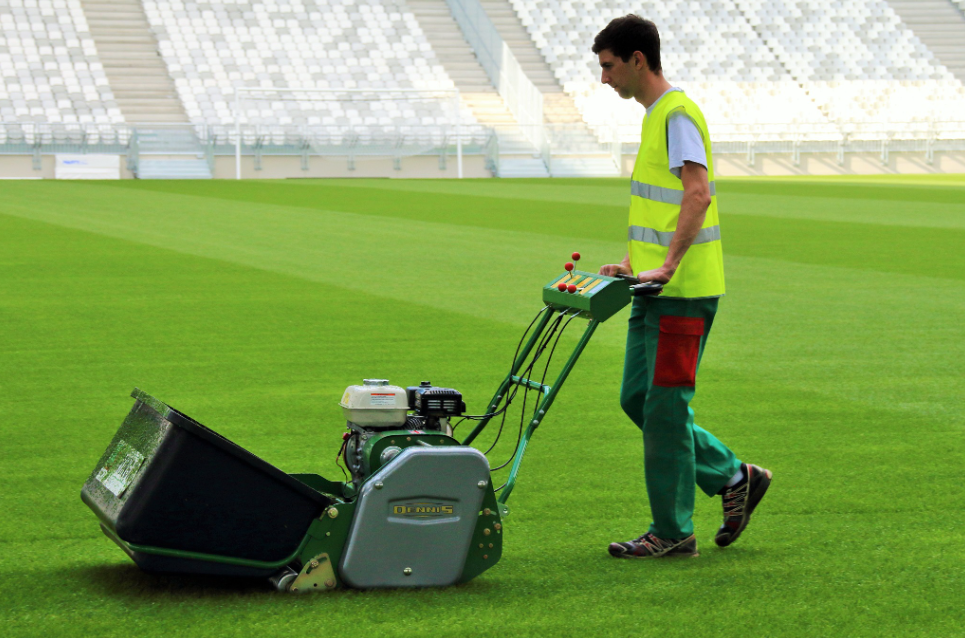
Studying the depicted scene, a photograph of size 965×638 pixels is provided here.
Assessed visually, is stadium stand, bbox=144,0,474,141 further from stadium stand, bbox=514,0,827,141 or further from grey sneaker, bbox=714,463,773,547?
grey sneaker, bbox=714,463,773,547

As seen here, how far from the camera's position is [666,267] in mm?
4090

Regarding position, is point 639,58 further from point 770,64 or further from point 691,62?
point 770,64

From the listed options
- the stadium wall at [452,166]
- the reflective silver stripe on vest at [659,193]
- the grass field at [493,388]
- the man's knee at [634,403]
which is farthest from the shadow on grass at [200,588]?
the stadium wall at [452,166]

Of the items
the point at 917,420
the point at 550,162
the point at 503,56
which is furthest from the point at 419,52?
the point at 917,420

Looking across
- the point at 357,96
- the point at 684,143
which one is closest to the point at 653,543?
the point at 684,143

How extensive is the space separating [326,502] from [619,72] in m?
1.60

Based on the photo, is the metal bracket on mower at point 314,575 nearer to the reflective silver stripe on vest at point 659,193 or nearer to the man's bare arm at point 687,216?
the man's bare arm at point 687,216

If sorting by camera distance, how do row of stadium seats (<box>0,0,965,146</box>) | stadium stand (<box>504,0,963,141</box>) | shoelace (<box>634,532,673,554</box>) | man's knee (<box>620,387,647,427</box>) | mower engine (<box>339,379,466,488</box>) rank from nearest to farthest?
mower engine (<box>339,379,466,488</box>) < shoelace (<box>634,532,673,554</box>) < man's knee (<box>620,387,647,427</box>) < row of stadium seats (<box>0,0,965,146</box>) < stadium stand (<box>504,0,963,141</box>)

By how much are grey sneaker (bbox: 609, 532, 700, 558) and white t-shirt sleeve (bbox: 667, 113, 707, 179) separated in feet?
3.93

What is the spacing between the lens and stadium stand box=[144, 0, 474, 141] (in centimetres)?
3931

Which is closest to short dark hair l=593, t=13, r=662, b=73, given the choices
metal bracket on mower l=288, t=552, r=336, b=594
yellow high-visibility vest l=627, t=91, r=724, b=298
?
yellow high-visibility vest l=627, t=91, r=724, b=298

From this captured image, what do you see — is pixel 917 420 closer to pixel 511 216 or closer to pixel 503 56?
pixel 511 216

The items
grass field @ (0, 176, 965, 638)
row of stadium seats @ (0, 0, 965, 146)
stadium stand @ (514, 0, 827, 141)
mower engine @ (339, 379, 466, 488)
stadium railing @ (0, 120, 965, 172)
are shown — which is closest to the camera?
grass field @ (0, 176, 965, 638)

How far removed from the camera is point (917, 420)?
21.4 feet
